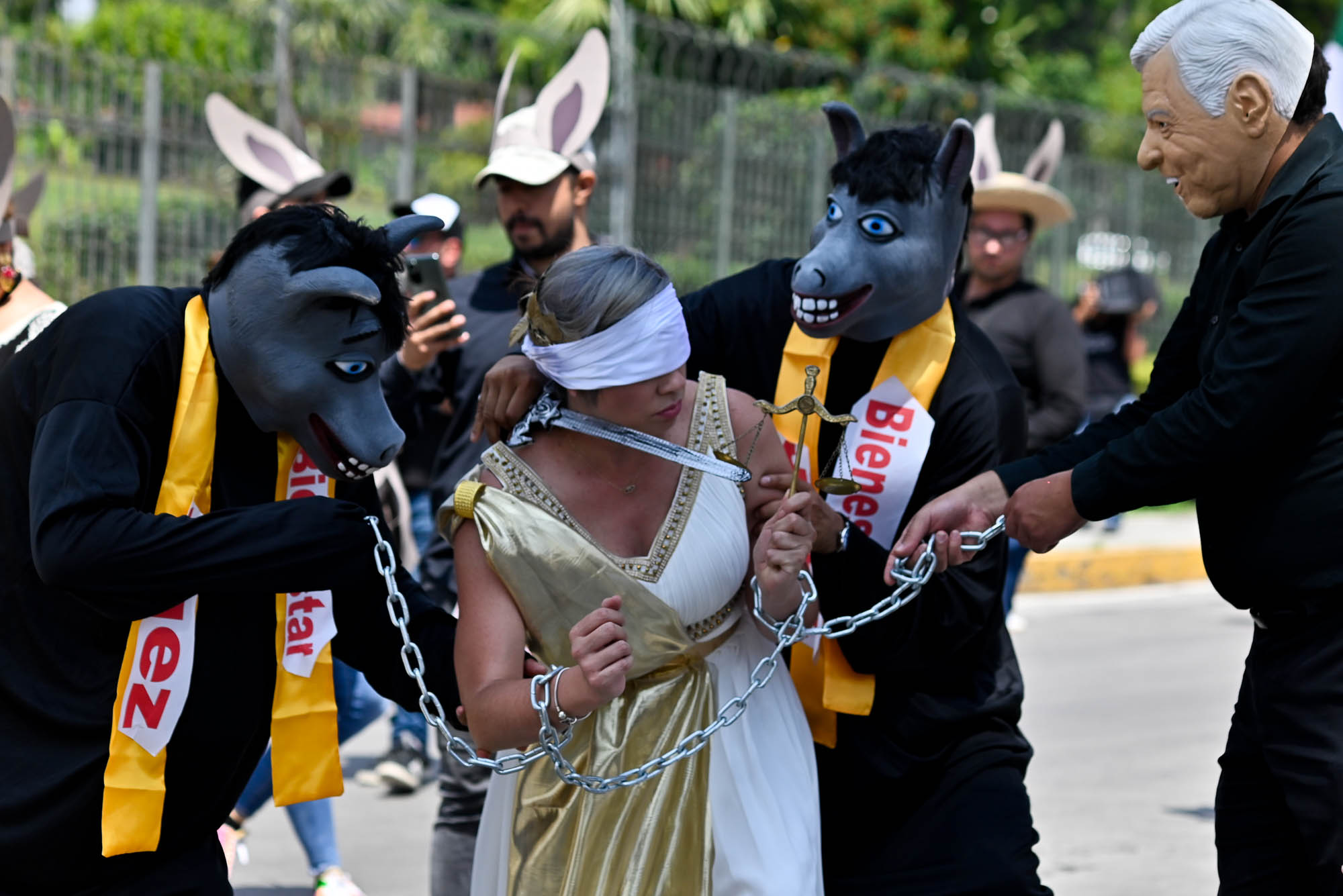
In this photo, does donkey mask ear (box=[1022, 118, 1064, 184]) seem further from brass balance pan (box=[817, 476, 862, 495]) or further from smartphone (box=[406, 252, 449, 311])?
brass balance pan (box=[817, 476, 862, 495])

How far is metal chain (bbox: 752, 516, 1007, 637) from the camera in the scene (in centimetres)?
321

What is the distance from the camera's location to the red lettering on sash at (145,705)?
2.91 m

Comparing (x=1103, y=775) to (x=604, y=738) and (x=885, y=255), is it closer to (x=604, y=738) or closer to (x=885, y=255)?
(x=885, y=255)

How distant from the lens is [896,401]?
12.2 feet

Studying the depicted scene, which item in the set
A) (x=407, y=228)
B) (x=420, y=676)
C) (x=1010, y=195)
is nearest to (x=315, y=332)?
(x=407, y=228)

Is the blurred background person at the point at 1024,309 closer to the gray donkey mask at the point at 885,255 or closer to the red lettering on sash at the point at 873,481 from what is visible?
the gray donkey mask at the point at 885,255

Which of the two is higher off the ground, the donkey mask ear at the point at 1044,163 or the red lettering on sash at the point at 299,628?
Result: the red lettering on sash at the point at 299,628

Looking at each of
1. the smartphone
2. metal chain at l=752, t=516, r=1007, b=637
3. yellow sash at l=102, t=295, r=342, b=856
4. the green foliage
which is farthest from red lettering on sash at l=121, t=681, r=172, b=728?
the green foliage

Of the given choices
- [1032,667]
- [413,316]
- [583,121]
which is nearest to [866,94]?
[1032,667]

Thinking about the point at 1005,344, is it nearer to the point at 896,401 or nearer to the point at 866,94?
the point at 896,401

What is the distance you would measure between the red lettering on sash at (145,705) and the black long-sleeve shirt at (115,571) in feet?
0.11

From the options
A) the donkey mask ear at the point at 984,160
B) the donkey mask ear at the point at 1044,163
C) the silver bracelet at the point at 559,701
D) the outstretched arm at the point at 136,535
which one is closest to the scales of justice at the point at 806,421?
the silver bracelet at the point at 559,701

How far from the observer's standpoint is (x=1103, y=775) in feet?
23.0

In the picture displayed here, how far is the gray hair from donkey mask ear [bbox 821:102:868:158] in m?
0.95
